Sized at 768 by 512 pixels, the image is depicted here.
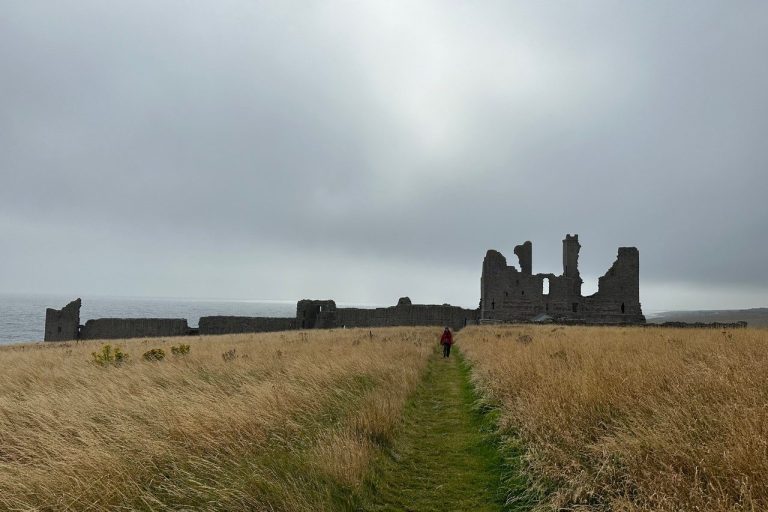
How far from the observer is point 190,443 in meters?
4.26

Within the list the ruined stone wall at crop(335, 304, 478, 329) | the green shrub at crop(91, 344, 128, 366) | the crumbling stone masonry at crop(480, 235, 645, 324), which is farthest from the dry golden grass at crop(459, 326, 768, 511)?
Answer: the ruined stone wall at crop(335, 304, 478, 329)

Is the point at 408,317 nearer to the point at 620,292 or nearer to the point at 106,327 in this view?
the point at 620,292

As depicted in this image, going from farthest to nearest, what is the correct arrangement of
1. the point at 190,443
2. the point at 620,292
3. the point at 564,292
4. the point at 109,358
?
the point at 564,292 < the point at 620,292 < the point at 109,358 < the point at 190,443

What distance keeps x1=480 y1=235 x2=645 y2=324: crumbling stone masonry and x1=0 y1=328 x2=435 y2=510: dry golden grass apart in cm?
3826

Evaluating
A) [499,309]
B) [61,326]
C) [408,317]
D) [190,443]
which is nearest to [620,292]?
[499,309]

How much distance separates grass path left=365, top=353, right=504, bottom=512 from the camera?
4.23 metres

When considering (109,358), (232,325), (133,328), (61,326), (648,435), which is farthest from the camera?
(232,325)

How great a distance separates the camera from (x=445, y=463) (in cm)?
535

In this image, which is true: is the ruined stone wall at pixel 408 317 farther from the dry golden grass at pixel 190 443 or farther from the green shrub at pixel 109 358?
the dry golden grass at pixel 190 443

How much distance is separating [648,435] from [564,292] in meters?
42.6

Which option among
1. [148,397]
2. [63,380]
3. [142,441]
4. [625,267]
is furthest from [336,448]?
[625,267]

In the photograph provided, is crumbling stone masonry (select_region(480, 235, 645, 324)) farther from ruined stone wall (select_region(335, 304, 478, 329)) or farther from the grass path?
the grass path

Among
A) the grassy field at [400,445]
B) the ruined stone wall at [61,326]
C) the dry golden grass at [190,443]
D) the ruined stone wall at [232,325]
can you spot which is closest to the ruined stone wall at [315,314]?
the ruined stone wall at [232,325]

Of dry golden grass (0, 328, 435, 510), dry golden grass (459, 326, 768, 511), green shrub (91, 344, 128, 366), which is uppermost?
dry golden grass (459, 326, 768, 511)
